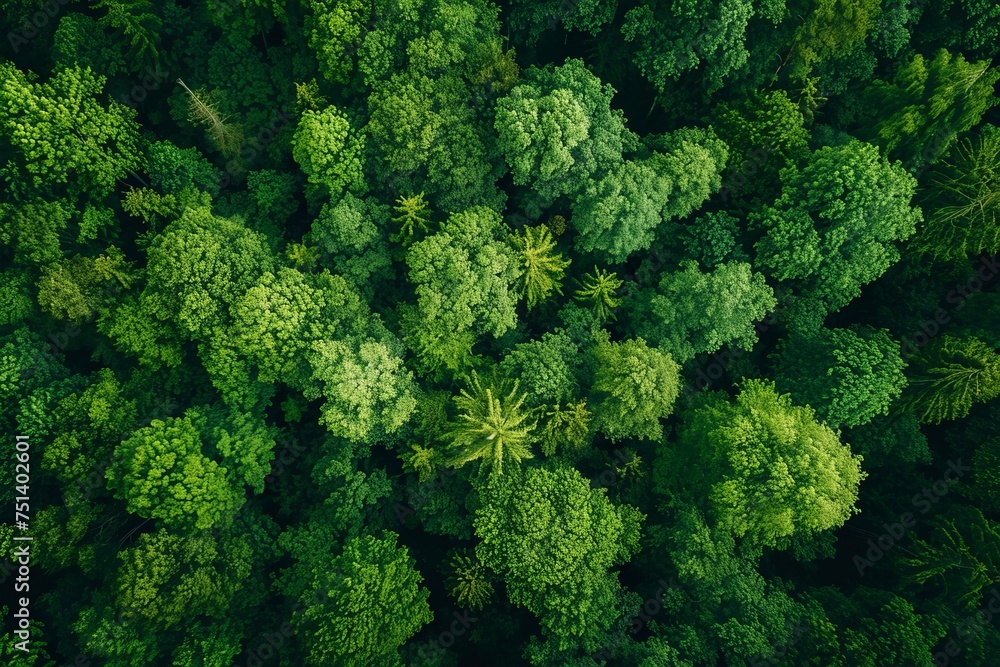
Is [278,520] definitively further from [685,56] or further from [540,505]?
[685,56]

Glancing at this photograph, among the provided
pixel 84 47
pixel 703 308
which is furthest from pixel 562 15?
pixel 84 47

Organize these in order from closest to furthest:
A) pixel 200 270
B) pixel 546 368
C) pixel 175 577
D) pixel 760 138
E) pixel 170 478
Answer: pixel 170 478
pixel 175 577
pixel 200 270
pixel 546 368
pixel 760 138

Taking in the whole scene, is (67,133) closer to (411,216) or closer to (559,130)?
(411,216)

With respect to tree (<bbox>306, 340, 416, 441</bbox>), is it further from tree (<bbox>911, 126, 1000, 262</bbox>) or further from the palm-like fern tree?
tree (<bbox>911, 126, 1000, 262</bbox>)

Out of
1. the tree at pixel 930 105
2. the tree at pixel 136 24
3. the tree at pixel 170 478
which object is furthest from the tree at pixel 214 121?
the tree at pixel 930 105

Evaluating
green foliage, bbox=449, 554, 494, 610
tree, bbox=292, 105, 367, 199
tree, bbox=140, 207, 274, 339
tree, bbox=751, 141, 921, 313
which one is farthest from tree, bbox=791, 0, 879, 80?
green foliage, bbox=449, 554, 494, 610

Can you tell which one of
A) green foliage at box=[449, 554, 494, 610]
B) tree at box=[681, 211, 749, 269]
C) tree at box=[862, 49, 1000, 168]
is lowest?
green foliage at box=[449, 554, 494, 610]
